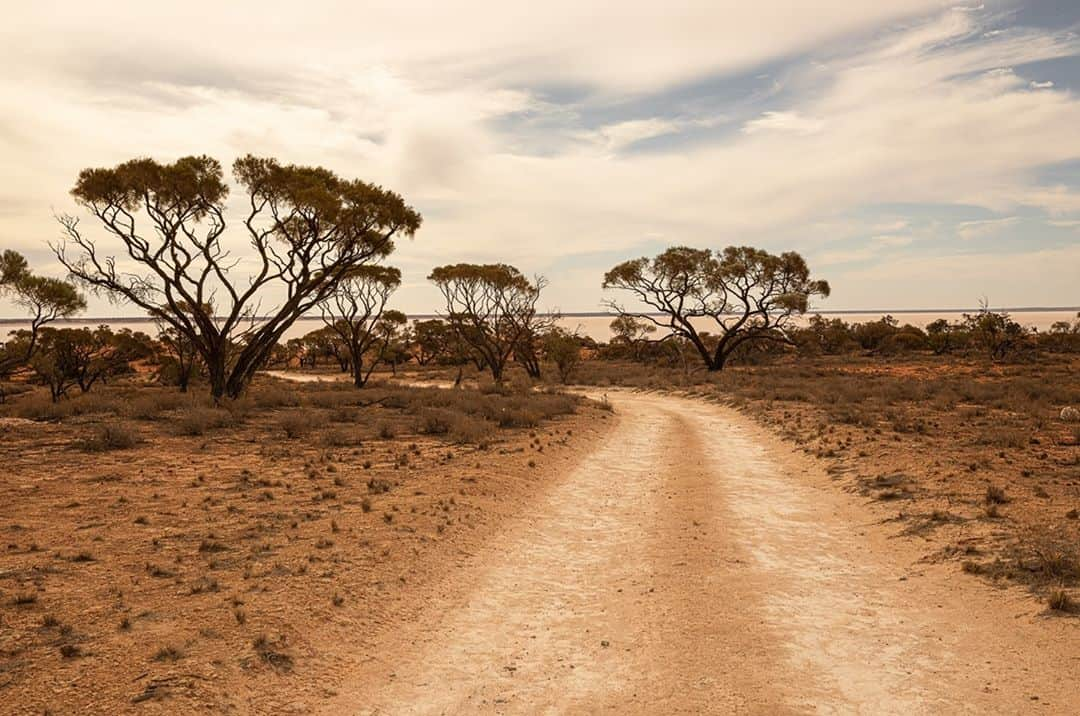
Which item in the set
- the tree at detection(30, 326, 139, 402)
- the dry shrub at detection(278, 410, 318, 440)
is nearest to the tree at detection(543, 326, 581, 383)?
the dry shrub at detection(278, 410, 318, 440)

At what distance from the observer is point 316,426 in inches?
825

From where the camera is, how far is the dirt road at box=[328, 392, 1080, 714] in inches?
213

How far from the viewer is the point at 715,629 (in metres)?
6.68

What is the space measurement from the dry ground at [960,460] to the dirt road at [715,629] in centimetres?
84

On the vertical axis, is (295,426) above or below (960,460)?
above

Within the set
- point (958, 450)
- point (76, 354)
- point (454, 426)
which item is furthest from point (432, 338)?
point (958, 450)

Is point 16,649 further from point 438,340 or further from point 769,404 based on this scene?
point 438,340

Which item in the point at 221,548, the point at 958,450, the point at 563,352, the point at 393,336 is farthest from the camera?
the point at 393,336

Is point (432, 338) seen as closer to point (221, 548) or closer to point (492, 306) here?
point (492, 306)

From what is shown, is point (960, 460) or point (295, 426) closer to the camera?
point (960, 460)

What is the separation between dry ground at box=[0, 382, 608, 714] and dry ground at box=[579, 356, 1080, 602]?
23.7 feet

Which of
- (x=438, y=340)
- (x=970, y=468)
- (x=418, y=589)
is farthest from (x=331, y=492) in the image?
(x=438, y=340)

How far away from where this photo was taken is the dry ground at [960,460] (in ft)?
29.2

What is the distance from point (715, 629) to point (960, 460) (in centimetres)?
1112
